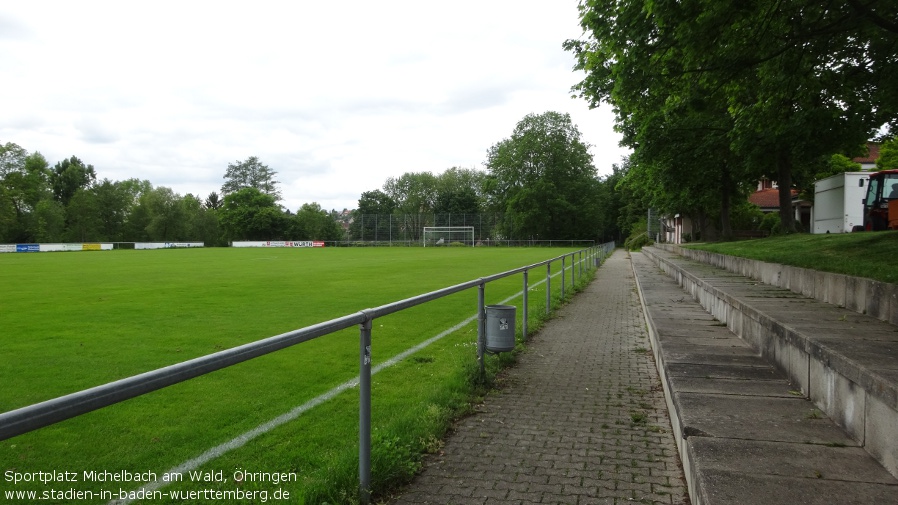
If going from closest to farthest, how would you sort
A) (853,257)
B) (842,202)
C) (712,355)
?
(712,355) → (853,257) → (842,202)

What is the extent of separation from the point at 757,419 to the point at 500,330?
289 centimetres

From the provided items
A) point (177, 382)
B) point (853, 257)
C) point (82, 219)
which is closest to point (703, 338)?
point (853, 257)

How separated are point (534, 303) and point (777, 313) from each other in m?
7.46

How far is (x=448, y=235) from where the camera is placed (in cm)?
8106

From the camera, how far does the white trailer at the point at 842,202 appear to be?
24.4 m

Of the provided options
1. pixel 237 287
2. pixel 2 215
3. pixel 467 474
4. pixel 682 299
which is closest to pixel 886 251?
pixel 682 299

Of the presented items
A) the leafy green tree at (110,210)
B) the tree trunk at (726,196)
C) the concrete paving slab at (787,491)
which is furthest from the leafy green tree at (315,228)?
the concrete paving slab at (787,491)

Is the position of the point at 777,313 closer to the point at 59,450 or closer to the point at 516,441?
the point at 516,441

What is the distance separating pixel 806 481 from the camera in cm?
262

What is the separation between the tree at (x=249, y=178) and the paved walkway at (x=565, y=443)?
376 feet

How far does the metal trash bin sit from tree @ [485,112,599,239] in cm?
6747

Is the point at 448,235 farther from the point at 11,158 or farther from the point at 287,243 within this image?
the point at 11,158

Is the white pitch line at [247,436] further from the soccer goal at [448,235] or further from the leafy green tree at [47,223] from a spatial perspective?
the leafy green tree at [47,223]

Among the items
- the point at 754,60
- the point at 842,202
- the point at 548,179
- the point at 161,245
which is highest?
the point at 548,179
